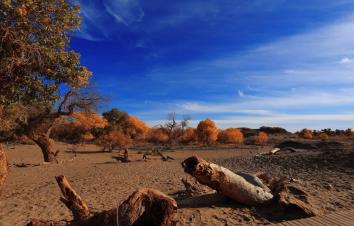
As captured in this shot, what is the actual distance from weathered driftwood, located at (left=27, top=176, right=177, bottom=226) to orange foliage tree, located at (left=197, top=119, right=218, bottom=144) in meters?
62.1

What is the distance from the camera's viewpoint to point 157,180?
1803 cm

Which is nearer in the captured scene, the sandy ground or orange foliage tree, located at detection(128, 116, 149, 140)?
the sandy ground

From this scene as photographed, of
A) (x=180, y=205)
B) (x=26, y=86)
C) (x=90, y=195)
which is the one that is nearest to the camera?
(x=180, y=205)

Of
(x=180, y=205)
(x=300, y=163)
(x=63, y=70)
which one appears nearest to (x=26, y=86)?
(x=63, y=70)

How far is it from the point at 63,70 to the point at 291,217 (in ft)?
26.9

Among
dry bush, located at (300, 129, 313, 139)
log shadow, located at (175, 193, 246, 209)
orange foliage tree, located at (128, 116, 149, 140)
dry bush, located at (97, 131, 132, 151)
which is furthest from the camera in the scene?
orange foliage tree, located at (128, 116, 149, 140)

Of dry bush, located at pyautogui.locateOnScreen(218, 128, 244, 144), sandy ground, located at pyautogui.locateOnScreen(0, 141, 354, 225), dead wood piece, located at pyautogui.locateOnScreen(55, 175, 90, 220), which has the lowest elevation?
sandy ground, located at pyautogui.locateOnScreen(0, 141, 354, 225)

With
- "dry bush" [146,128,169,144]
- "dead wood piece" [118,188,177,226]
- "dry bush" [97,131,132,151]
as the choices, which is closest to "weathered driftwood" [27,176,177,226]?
"dead wood piece" [118,188,177,226]

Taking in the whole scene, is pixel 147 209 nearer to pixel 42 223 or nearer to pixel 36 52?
pixel 42 223

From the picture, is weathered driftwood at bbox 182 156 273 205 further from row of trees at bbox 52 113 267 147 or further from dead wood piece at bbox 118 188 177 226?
row of trees at bbox 52 113 267 147

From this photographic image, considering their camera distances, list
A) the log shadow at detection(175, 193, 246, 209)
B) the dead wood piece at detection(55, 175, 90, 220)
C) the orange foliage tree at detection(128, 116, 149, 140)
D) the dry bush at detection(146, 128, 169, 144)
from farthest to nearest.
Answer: the orange foliage tree at detection(128, 116, 149, 140), the dry bush at detection(146, 128, 169, 144), the log shadow at detection(175, 193, 246, 209), the dead wood piece at detection(55, 175, 90, 220)

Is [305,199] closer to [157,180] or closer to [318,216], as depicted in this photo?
[318,216]

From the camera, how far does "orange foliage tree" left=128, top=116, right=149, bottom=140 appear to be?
77.2 metres

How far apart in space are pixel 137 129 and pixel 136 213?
74.3m
